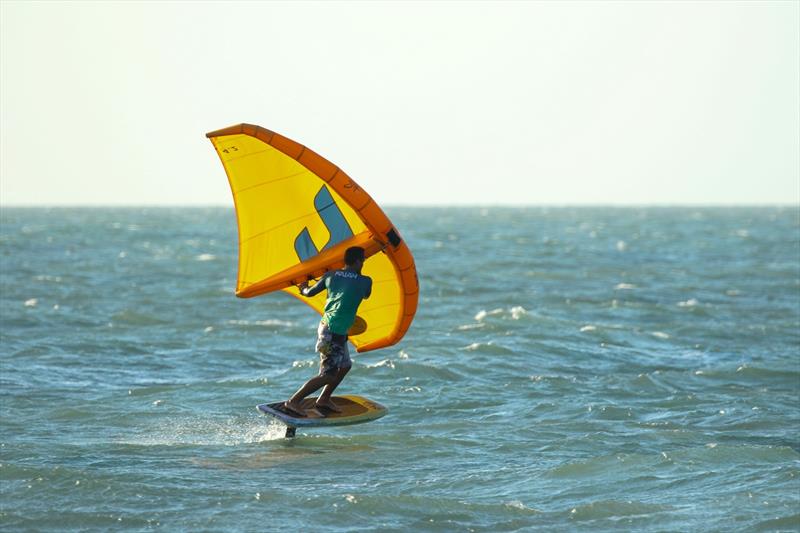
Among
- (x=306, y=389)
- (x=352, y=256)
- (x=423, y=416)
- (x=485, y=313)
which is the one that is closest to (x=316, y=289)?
(x=352, y=256)

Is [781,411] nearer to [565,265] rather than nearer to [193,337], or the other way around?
[193,337]

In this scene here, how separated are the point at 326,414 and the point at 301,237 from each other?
2.11m

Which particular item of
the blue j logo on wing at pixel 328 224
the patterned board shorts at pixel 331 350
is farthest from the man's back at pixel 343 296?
the blue j logo on wing at pixel 328 224

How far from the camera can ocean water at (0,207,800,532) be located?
12.4 m

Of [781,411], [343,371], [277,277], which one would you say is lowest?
[781,411]

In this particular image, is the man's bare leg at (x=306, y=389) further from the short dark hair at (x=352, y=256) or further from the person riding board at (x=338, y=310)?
the short dark hair at (x=352, y=256)

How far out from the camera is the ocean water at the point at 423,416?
12.4 m

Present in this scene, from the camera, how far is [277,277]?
582 inches

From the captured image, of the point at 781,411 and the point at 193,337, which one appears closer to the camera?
the point at 781,411

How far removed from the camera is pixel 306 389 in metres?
14.1

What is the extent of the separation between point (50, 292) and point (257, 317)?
8124 millimetres

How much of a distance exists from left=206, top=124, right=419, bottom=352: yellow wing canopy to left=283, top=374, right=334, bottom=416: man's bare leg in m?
0.75

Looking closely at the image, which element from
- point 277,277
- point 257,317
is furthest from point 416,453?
point 257,317

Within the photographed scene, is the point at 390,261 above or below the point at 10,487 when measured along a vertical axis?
above
